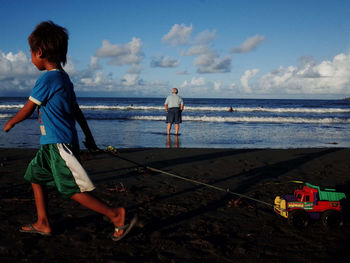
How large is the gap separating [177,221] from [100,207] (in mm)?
988

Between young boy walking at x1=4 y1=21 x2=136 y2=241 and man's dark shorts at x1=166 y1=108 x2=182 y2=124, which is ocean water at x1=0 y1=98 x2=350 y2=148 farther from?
young boy walking at x1=4 y1=21 x2=136 y2=241

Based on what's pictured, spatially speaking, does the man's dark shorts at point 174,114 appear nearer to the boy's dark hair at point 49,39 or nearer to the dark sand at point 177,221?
the dark sand at point 177,221

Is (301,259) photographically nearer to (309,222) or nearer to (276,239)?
(276,239)

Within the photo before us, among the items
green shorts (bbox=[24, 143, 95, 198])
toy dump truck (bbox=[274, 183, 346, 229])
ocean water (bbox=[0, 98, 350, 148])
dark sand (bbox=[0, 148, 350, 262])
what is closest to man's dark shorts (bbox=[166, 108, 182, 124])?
ocean water (bbox=[0, 98, 350, 148])

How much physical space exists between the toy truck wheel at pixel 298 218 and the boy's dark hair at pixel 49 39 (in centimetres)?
278

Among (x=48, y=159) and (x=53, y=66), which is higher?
(x=53, y=66)

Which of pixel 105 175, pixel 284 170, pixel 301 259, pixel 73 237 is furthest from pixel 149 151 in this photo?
pixel 301 259

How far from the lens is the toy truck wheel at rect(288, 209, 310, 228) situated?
9.80 ft

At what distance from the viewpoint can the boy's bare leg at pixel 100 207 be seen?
2496 millimetres

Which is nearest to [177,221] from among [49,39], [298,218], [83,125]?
[298,218]

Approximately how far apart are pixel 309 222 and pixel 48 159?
110 inches

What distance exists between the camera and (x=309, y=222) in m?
3.15

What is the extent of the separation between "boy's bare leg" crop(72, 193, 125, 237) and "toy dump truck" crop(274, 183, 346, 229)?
175 cm

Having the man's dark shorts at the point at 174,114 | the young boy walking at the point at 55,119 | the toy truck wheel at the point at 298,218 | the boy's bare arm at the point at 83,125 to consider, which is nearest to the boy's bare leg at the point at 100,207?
the young boy walking at the point at 55,119
